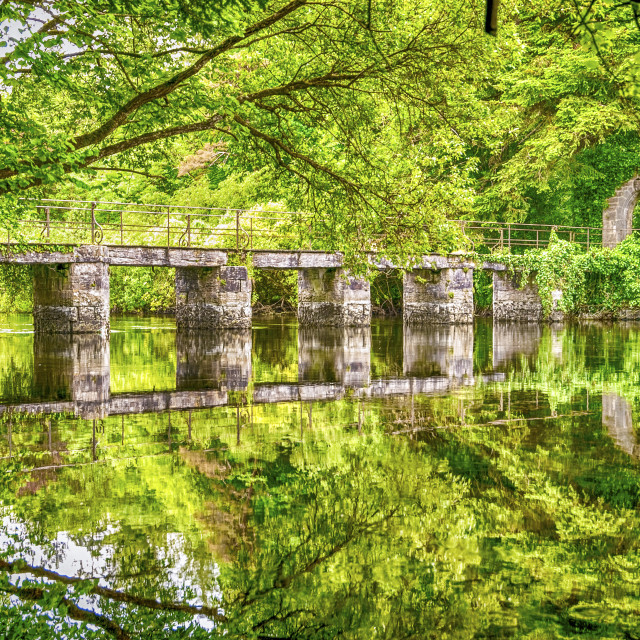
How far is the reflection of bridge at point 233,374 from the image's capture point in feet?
37.3

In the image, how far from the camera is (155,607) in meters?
4.15

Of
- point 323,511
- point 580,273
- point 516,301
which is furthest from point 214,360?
point 580,273

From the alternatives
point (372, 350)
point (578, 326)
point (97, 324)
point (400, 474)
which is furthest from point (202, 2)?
point (578, 326)

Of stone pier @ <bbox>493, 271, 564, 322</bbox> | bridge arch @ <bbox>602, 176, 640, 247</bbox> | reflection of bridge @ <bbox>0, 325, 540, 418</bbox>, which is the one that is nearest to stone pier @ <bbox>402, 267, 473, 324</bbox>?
stone pier @ <bbox>493, 271, 564, 322</bbox>

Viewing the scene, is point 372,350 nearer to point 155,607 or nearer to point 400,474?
point 400,474

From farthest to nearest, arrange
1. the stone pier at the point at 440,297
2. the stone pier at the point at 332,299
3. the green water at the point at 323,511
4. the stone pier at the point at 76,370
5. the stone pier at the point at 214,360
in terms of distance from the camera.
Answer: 1. the stone pier at the point at 440,297
2. the stone pier at the point at 332,299
3. the stone pier at the point at 214,360
4. the stone pier at the point at 76,370
5. the green water at the point at 323,511

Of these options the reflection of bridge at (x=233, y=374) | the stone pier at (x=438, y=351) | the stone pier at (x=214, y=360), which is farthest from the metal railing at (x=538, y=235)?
the stone pier at (x=214, y=360)

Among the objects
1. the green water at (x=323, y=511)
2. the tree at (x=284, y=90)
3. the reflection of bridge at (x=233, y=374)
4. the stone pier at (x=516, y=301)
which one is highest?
the tree at (x=284, y=90)

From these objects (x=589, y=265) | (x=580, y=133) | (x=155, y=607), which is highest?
(x=580, y=133)

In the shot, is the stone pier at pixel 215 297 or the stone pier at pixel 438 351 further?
the stone pier at pixel 215 297

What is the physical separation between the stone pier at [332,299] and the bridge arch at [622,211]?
11.8 metres

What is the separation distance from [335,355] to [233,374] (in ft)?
13.8

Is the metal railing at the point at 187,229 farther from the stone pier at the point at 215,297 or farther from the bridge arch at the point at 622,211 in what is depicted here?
the bridge arch at the point at 622,211

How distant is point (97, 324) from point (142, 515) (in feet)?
62.0
